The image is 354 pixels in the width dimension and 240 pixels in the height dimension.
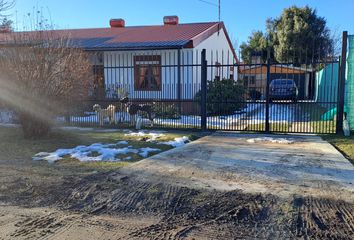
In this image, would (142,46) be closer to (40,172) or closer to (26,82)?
(26,82)

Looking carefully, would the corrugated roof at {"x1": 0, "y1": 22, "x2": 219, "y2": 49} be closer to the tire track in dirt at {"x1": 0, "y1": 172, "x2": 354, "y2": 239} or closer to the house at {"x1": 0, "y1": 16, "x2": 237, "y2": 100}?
the house at {"x1": 0, "y1": 16, "x2": 237, "y2": 100}

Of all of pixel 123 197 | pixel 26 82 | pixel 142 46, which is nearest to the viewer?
pixel 123 197

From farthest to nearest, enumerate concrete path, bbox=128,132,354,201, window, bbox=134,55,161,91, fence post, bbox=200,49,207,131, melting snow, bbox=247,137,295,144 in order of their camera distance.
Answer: window, bbox=134,55,161,91 < fence post, bbox=200,49,207,131 < melting snow, bbox=247,137,295,144 < concrete path, bbox=128,132,354,201

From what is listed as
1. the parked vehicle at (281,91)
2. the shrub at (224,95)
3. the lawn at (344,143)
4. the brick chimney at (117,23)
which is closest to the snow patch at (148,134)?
the lawn at (344,143)

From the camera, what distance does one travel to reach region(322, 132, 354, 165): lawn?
7.72 meters

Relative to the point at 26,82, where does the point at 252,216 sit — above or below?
below

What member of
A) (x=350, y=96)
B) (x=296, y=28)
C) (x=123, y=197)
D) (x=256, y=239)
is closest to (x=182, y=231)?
(x=256, y=239)

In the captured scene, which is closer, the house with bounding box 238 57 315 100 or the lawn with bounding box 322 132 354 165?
the lawn with bounding box 322 132 354 165

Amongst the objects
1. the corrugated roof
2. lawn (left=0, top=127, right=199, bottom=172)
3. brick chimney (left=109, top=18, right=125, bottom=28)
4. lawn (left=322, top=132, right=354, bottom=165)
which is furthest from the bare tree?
brick chimney (left=109, top=18, right=125, bottom=28)

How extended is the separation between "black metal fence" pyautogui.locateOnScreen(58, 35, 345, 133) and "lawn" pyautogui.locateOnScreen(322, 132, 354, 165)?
0.71m

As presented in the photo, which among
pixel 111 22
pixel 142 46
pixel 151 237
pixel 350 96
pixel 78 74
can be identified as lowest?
pixel 151 237

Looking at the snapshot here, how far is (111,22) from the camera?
969 inches

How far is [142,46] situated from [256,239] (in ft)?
46.0

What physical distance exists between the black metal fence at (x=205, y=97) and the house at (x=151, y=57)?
0.05 metres
